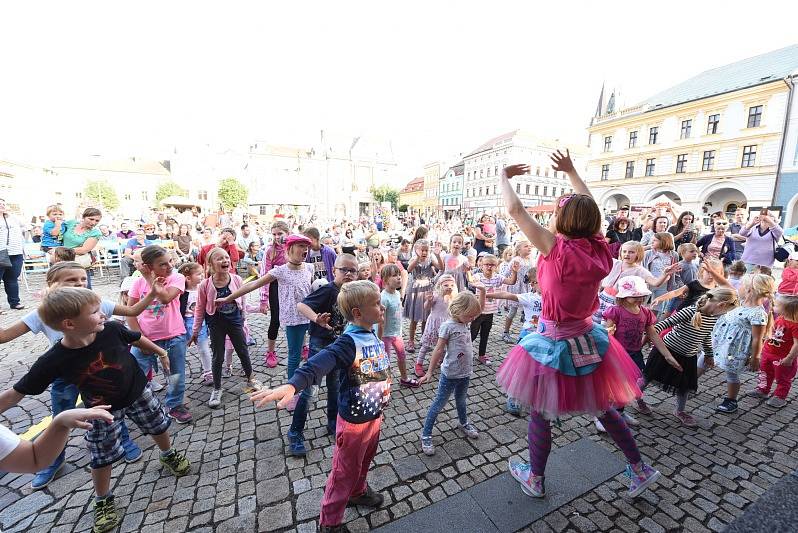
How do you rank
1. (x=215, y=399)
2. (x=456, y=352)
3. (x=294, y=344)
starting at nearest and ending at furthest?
(x=456, y=352) → (x=294, y=344) → (x=215, y=399)

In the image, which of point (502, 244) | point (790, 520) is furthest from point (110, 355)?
point (502, 244)

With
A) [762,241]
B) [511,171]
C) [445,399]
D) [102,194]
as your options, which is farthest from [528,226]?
[102,194]

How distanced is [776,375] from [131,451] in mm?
6928

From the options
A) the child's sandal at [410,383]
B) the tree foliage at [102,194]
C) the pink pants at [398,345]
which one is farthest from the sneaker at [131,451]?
the tree foliage at [102,194]

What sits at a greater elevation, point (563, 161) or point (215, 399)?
point (563, 161)

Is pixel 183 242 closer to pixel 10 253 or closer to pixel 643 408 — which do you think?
pixel 10 253

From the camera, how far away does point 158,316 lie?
141 inches

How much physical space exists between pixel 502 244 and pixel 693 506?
32.3ft

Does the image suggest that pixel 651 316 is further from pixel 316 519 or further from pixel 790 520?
pixel 316 519

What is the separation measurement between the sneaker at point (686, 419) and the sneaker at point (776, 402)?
48.6 inches

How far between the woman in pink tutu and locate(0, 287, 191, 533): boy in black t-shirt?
2.72 metres

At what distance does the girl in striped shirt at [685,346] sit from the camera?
3426 mm

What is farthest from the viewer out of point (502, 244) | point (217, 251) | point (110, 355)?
point (502, 244)

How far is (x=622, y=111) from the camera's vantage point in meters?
35.3
